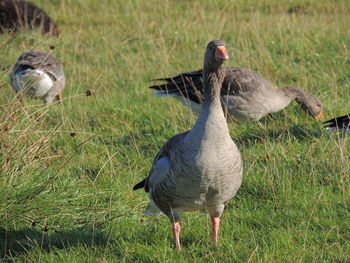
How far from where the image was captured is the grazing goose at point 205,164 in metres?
4.17

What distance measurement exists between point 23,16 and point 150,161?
7.38 meters

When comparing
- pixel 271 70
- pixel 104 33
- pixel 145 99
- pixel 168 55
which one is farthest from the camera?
pixel 104 33

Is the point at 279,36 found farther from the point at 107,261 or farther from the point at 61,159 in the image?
the point at 107,261

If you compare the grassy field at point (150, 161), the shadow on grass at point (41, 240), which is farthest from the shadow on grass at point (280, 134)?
the shadow on grass at point (41, 240)

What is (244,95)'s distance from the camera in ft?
25.4

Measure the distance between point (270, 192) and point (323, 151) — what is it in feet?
2.79

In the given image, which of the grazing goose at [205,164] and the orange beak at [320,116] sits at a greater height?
the grazing goose at [205,164]

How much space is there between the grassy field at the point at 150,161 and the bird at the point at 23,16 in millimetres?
1879

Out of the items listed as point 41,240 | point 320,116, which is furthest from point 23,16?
point 41,240

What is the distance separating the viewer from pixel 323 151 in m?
5.97

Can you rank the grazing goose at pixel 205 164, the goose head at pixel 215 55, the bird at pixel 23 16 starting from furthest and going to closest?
the bird at pixel 23 16, the goose head at pixel 215 55, the grazing goose at pixel 205 164

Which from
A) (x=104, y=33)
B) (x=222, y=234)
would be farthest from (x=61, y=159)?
(x=104, y=33)

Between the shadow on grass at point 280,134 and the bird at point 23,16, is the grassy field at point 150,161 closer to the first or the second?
the shadow on grass at point 280,134

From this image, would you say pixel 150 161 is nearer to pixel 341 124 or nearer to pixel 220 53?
pixel 341 124
